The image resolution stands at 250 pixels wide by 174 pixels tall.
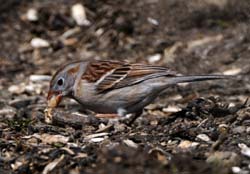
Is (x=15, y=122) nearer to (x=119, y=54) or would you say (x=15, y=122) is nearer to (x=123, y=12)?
(x=119, y=54)

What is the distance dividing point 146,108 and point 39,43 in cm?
225

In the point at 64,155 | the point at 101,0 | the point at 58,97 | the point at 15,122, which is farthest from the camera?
the point at 101,0

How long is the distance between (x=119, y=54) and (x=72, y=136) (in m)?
2.98

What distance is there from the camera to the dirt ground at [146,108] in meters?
4.31

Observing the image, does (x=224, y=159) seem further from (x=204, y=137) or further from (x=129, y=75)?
(x=129, y=75)

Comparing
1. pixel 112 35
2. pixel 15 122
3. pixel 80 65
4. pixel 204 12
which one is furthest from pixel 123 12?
pixel 15 122

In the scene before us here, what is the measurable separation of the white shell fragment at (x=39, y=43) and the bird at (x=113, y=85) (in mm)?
2564

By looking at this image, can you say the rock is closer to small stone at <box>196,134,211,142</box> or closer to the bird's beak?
small stone at <box>196,134,211,142</box>

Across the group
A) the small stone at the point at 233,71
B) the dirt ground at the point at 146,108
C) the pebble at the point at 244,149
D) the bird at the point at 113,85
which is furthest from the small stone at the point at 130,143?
the small stone at the point at 233,71

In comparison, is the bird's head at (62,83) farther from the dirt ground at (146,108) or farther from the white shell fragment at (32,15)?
the white shell fragment at (32,15)

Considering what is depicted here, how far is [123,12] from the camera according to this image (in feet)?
27.1

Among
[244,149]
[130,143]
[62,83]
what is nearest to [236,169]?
[244,149]

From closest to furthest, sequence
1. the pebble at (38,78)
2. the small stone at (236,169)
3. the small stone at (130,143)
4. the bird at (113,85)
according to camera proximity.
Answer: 1. the small stone at (236,169)
2. the small stone at (130,143)
3. the bird at (113,85)
4. the pebble at (38,78)

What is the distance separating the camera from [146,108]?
6465 mm
